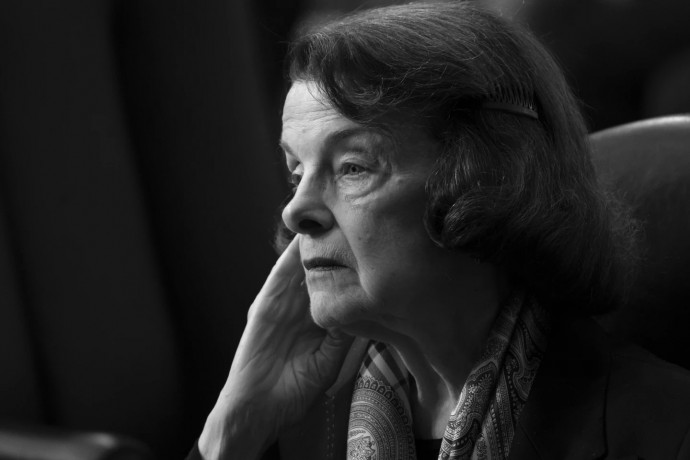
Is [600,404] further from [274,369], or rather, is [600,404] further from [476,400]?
[274,369]

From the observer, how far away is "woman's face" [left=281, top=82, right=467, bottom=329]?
4.42 ft

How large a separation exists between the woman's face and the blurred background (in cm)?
52

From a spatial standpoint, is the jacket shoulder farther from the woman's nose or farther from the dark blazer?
the woman's nose

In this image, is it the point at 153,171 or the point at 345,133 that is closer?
the point at 345,133

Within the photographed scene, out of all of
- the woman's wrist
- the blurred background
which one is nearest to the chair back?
the blurred background

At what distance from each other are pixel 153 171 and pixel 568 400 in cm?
117

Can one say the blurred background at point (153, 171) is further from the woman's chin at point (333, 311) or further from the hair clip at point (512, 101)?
the woman's chin at point (333, 311)

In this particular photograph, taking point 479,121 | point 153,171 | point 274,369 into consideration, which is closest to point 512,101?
point 479,121

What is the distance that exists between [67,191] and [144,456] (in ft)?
3.24

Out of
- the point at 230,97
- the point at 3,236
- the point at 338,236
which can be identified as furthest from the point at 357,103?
the point at 230,97

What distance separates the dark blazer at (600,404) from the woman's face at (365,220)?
0.20 m

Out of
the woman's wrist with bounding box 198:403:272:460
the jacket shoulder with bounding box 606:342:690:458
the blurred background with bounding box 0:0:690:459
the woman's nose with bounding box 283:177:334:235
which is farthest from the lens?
the blurred background with bounding box 0:0:690:459

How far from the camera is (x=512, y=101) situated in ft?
4.54

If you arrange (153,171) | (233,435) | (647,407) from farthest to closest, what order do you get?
(153,171) → (233,435) → (647,407)
